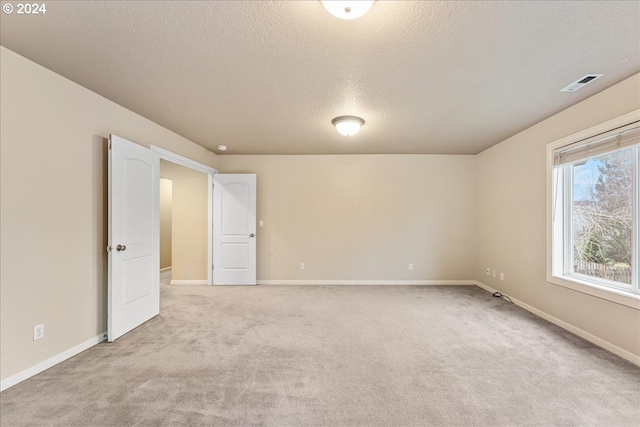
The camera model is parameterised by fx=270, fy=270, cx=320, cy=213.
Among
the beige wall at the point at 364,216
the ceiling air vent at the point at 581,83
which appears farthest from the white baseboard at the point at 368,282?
the ceiling air vent at the point at 581,83

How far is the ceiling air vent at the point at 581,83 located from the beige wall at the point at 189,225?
17.2ft

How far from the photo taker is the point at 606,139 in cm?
259

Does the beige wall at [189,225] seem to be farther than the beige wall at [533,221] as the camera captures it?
Yes

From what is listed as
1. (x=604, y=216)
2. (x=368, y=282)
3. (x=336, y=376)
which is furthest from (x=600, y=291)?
(x=368, y=282)

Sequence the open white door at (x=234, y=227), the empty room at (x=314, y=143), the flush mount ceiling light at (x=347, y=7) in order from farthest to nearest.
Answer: the open white door at (x=234, y=227) → the empty room at (x=314, y=143) → the flush mount ceiling light at (x=347, y=7)

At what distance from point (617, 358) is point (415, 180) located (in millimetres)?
3533

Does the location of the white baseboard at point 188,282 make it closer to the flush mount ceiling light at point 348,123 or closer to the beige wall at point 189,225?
the beige wall at point 189,225

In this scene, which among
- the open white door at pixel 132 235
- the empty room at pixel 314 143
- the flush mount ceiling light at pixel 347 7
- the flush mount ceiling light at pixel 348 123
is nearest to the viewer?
the flush mount ceiling light at pixel 347 7

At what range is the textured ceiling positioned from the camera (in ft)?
5.30

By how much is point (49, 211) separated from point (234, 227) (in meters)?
2.93

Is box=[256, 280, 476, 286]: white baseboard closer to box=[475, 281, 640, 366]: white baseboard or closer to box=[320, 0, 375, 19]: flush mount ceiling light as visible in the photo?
box=[475, 281, 640, 366]: white baseboard

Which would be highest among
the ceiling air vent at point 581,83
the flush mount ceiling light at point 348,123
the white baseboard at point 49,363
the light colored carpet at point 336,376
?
the ceiling air vent at point 581,83

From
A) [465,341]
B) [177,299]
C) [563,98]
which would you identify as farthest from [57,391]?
[563,98]

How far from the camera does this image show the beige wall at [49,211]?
2.01 m
